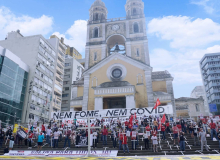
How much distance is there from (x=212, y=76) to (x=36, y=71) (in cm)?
6353

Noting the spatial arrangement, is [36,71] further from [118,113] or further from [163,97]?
[163,97]

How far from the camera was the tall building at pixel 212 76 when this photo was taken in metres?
72.7

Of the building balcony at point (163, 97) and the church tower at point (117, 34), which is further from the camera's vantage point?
the church tower at point (117, 34)

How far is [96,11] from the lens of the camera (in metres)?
40.9

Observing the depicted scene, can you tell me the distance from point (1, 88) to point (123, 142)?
31091mm

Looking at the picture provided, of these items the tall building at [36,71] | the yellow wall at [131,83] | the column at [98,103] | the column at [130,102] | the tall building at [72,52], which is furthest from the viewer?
the tall building at [72,52]

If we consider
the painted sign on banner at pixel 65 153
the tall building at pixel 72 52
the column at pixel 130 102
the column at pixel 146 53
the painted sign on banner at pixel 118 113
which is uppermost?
the tall building at pixel 72 52

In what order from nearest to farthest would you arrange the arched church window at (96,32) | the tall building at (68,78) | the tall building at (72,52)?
1. the arched church window at (96,32)
2. the tall building at (68,78)
3. the tall building at (72,52)

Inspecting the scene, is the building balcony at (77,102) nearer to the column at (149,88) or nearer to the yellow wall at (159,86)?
the column at (149,88)

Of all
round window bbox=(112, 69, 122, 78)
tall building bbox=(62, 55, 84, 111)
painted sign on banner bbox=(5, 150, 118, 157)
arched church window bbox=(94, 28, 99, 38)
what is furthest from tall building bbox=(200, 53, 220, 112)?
painted sign on banner bbox=(5, 150, 118, 157)

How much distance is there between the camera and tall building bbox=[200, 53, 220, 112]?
72.7 metres

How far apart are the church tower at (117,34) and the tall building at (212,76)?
1940 inches

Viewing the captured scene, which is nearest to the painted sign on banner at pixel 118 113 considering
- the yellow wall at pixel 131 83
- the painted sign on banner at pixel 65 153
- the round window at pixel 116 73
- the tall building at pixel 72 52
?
the yellow wall at pixel 131 83

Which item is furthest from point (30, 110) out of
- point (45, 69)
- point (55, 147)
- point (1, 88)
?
point (55, 147)
